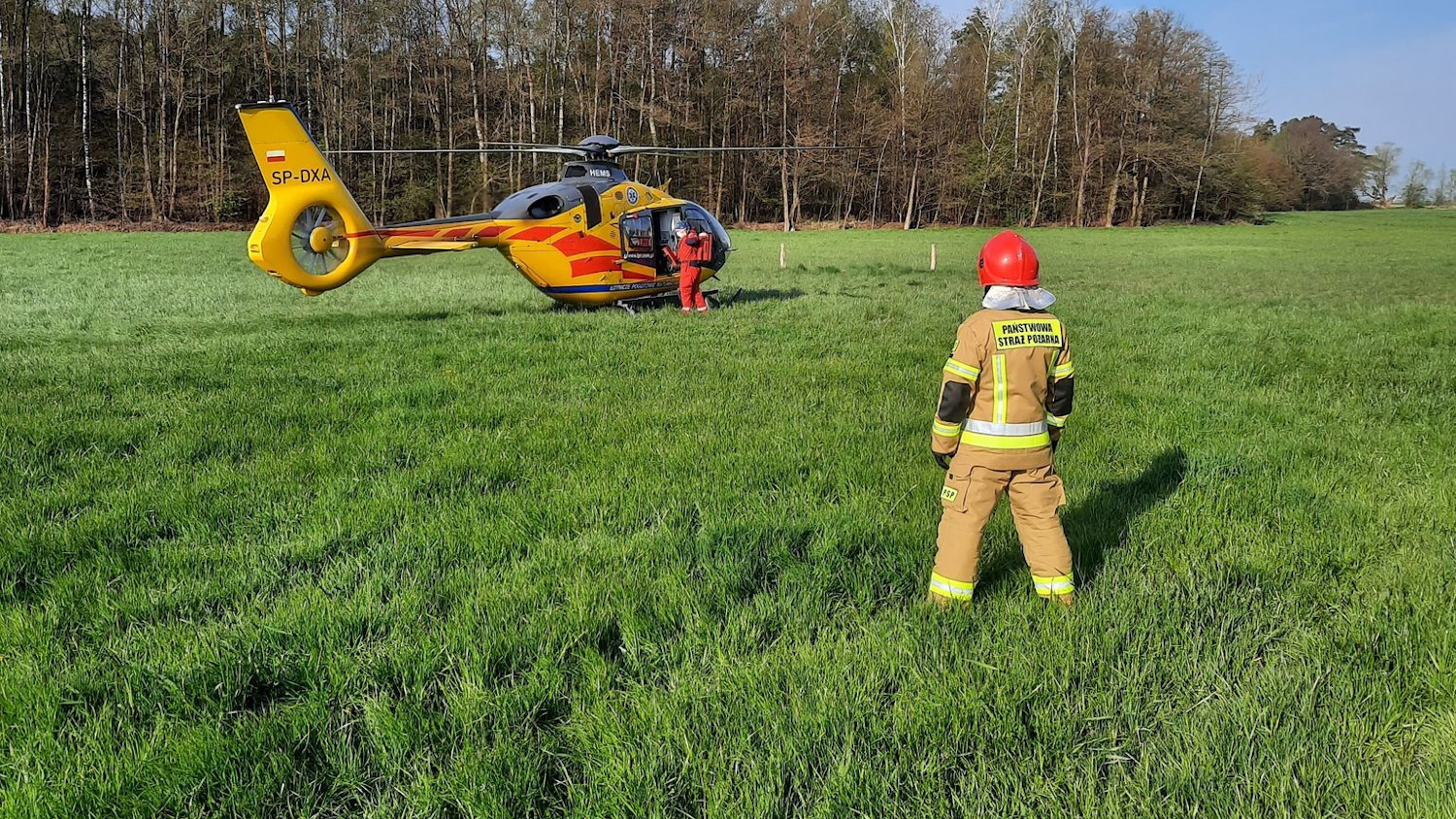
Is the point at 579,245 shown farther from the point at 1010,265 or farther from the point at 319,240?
the point at 1010,265

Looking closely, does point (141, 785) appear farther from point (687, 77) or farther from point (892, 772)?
point (687, 77)

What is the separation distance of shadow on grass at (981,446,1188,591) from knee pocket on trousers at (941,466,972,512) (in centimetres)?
52

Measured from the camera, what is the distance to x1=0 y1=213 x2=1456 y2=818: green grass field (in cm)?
242

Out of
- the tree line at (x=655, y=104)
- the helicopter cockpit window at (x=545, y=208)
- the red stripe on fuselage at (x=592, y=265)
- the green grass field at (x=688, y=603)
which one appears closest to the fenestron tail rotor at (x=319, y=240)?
the green grass field at (x=688, y=603)

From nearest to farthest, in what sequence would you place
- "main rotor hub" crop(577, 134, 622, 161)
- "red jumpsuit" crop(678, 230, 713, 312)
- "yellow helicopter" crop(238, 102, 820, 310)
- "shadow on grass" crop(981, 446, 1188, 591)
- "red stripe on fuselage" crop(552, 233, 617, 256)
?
"shadow on grass" crop(981, 446, 1188, 591), "yellow helicopter" crop(238, 102, 820, 310), "red stripe on fuselage" crop(552, 233, 617, 256), "main rotor hub" crop(577, 134, 622, 161), "red jumpsuit" crop(678, 230, 713, 312)

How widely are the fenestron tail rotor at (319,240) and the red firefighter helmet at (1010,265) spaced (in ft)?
32.2

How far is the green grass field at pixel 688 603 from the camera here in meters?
2.42

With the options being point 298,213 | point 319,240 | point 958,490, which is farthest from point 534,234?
point 958,490

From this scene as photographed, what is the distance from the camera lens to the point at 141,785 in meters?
2.38

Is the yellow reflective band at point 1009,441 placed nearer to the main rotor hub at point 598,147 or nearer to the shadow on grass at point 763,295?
the main rotor hub at point 598,147

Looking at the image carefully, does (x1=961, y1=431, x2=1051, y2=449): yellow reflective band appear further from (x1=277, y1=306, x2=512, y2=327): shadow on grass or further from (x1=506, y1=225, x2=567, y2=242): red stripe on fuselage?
(x1=277, y1=306, x2=512, y2=327): shadow on grass

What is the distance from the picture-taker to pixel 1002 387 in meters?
3.38

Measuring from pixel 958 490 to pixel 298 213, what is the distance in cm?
1001

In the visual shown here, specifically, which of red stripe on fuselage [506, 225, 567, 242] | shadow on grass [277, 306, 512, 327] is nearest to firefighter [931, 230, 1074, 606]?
red stripe on fuselage [506, 225, 567, 242]
